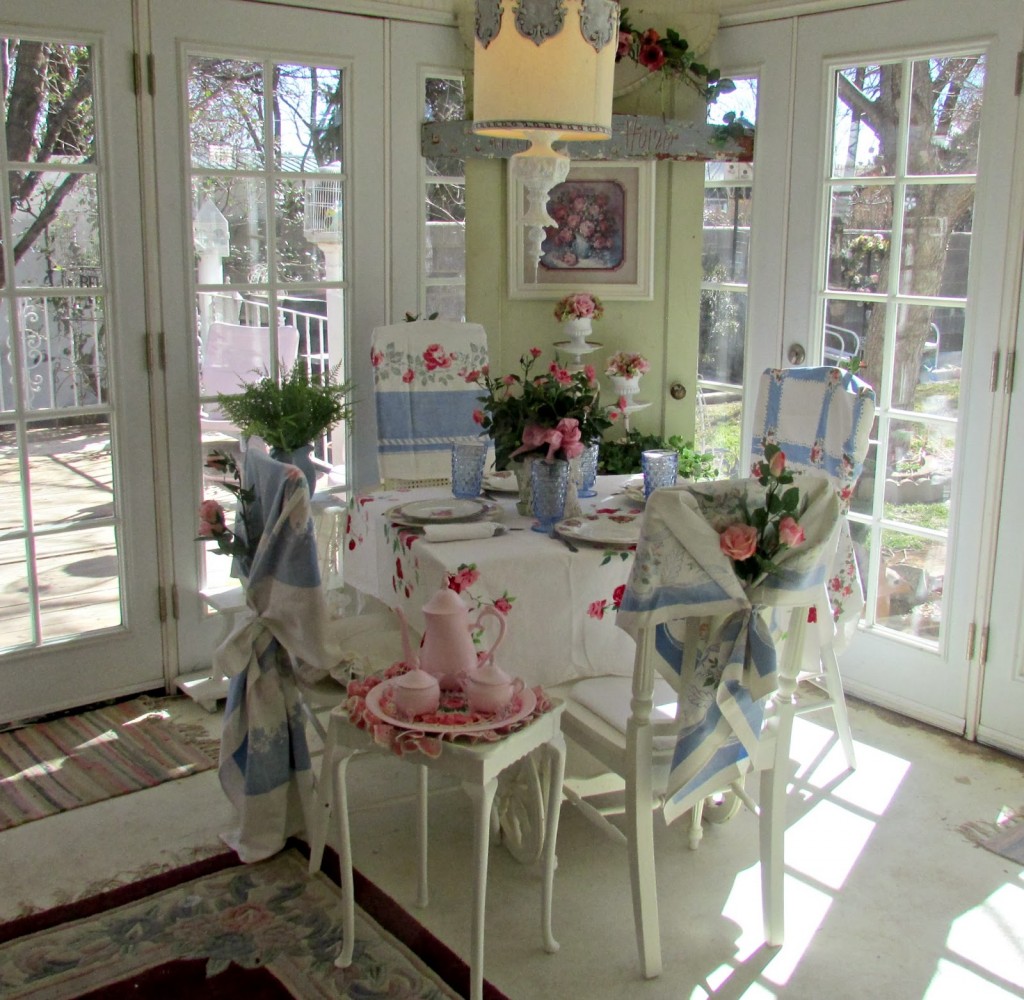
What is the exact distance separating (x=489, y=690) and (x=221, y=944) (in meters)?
0.88

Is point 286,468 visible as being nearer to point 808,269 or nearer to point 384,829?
point 384,829

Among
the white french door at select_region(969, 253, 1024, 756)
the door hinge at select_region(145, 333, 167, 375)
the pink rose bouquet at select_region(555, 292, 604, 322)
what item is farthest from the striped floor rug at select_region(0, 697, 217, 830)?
the white french door at select_region(969, 253, 1024, 756)

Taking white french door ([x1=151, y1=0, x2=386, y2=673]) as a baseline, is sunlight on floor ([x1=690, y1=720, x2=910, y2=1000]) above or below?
below

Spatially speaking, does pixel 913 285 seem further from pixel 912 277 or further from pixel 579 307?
pixel 579 307

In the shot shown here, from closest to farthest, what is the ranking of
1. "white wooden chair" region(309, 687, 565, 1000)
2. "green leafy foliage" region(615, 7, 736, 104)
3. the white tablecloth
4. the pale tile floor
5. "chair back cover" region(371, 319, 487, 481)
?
"white wooden chair" region(309, 687, 565, 1000)
the pale tile floor
the white tablecloth
"chair back cover" region(371, 319, 487, 481)
"green leafy foliage" region(615, 7, 736, 104)

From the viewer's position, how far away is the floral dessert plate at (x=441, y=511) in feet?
9.75

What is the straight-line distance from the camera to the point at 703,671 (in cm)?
242

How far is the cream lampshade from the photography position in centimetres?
281

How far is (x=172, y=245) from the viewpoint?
3707 millimetres

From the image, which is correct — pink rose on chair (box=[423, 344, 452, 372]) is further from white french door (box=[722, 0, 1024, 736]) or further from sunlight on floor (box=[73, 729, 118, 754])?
sunlight on floor (box=[73, 729, 118, 754])

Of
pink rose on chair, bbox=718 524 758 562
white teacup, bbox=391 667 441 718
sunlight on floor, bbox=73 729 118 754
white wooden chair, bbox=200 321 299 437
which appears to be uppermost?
white wooden chair, bbox=200 321 299 437

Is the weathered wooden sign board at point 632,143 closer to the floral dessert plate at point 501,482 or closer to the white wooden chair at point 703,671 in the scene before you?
the floral dessert plate at point 501,482

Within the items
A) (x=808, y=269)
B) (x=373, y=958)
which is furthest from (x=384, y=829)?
(x=808, y=269)

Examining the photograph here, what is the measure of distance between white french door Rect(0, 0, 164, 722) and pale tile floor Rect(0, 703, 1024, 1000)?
2.28ft
